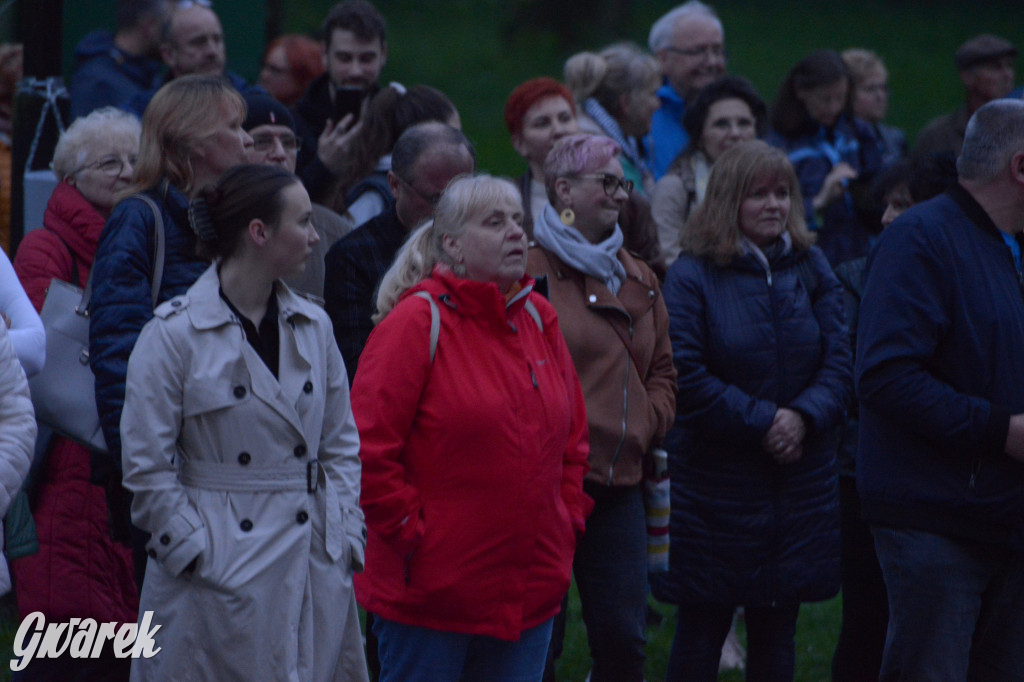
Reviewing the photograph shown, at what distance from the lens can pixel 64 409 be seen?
4.40 metres

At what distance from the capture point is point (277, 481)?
374 cm

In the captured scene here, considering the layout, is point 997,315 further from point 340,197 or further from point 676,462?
point 340,197

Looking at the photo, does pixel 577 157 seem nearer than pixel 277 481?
No

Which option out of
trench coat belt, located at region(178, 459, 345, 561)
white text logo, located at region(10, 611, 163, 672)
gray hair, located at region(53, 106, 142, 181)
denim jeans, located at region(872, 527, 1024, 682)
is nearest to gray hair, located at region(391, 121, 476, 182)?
gray hair, located at region(53, 106, 142, 181)

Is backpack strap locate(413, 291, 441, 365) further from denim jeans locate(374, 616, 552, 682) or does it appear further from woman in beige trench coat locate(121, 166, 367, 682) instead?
denim jeans locate(374, 616, 552, 682)

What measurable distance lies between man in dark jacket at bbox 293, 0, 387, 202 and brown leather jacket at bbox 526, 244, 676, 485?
6.97ft

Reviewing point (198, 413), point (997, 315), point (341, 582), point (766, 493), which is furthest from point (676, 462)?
point (198, 413)

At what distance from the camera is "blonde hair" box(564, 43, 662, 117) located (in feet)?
25.0

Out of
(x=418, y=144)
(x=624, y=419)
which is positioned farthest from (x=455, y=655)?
(x=418, y=144)

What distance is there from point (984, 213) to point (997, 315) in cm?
35

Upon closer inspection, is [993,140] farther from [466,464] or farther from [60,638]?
[60,638]

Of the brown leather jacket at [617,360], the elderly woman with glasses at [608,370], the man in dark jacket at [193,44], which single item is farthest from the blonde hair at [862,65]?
the brown leather jacket at [617,360]

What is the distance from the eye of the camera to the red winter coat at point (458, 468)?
404 cm

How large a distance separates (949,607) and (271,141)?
294cm
